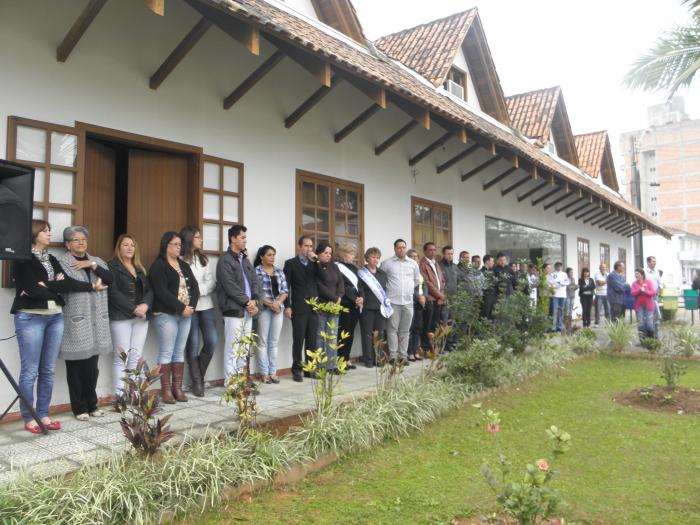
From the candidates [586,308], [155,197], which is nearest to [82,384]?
[155,197]

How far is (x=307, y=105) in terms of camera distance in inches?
283

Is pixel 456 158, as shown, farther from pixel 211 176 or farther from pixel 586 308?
pixel 586 308

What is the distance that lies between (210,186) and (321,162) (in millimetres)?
2065

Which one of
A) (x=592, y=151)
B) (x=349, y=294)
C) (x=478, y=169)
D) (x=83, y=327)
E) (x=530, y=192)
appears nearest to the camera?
(x=83, y=327)

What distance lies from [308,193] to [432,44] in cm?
761

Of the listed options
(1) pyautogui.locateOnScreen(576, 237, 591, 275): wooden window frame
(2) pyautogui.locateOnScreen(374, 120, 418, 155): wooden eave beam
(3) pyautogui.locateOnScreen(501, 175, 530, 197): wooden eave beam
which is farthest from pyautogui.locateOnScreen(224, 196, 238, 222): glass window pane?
(1) pyautogui.locateOnScreen(576, 237, 591, 275): wooden window frame

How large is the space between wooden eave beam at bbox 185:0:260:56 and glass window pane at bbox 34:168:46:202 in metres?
2.06

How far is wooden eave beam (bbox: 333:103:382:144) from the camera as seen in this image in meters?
7.81

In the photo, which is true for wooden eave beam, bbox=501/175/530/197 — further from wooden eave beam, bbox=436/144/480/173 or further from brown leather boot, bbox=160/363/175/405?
brown leather boot, bbox=160/363/175/405

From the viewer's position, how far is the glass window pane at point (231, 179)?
21.8 ft

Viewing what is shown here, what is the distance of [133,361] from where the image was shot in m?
5.29

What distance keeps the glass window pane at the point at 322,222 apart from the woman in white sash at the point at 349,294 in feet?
1.21

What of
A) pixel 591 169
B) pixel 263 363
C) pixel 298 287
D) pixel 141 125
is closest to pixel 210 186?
pixel 141 125

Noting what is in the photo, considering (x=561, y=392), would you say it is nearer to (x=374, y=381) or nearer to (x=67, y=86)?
(x=374, y=381)
